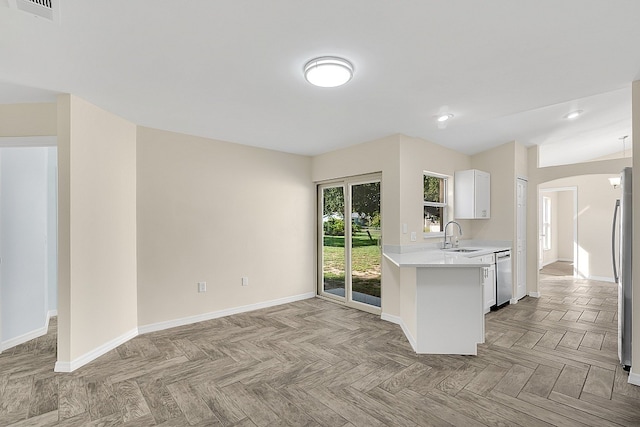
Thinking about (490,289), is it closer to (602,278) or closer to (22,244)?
(602,278)

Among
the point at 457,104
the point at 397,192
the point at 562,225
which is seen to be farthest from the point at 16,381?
the point at 562,225

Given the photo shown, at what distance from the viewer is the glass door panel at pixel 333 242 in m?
5.18

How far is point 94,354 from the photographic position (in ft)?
9.95

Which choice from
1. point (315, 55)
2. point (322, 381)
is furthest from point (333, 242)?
point (315, 55)

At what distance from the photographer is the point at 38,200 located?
3688 millimetres

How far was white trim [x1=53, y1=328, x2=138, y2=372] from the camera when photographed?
278 cm

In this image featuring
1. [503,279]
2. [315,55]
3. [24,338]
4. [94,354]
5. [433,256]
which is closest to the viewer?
[315,55]

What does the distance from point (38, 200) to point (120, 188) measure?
115 cm

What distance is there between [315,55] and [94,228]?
2.65 m

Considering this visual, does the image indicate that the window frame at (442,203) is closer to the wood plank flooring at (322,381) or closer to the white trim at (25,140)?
the wood plank flooring at (322,381)

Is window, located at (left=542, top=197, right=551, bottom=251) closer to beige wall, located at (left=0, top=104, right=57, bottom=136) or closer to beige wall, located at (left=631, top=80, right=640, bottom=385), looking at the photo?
beige wall, located at (left=631, top=80, right=640, bottom=385)

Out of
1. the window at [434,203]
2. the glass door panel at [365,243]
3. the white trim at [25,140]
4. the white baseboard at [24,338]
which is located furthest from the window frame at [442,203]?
the white baseboard at [24,338]

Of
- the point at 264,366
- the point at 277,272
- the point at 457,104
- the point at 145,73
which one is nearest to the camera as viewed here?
the point at 145,73

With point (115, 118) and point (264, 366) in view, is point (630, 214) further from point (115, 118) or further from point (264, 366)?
point (115, 118)
